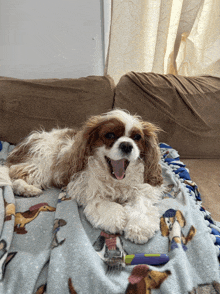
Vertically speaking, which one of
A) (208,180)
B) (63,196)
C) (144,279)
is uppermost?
(144,279)

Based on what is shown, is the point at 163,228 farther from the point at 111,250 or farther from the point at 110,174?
the point at 110,174

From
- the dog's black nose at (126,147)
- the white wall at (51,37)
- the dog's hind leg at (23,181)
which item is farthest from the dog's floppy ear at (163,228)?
the white wall at (51,37)

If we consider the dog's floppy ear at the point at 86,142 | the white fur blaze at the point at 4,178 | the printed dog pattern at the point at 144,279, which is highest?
the dog's floppy ear at the point at 86,142

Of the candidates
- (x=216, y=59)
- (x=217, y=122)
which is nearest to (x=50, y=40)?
(x=216, y=59)

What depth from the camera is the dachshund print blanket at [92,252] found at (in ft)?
2.87

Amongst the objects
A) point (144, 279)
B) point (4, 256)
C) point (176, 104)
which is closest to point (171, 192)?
point (144, 279)

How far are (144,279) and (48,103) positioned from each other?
178 cm

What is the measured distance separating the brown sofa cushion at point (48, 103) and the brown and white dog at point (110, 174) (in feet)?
1.80

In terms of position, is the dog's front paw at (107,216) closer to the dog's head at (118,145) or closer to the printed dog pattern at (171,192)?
the dog's head at (118,145)

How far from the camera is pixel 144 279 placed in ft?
2.94

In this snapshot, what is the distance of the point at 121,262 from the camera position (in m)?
0.98

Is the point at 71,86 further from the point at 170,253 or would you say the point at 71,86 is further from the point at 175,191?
the point at 170,253

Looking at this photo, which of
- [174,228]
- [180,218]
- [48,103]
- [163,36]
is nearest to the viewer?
[174,228]

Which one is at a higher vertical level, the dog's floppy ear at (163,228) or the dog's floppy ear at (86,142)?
the dog's floppy ear at (86,142)
